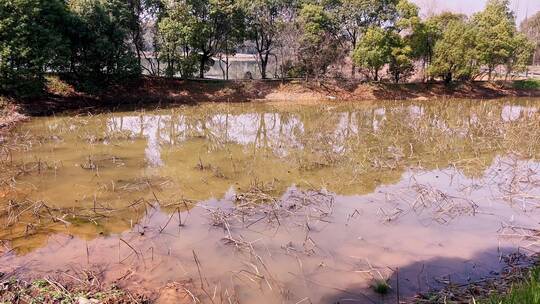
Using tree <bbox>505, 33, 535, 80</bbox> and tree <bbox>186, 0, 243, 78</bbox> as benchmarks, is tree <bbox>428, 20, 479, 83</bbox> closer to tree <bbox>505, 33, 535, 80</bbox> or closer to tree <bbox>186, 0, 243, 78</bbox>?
tree <bbox>505, 33, 535, 80</bbox>

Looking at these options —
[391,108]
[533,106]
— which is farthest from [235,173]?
[533,106]

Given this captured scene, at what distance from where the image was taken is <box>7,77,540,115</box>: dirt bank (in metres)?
24.9

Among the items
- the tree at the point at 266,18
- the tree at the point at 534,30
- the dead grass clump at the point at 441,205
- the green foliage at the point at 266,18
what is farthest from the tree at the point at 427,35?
the dead grass clump at the point at 441,205

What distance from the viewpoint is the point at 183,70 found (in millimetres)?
30094

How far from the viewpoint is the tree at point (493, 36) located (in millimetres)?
33125

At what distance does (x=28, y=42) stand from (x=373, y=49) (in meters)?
22.3

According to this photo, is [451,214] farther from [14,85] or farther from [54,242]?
[14,85]

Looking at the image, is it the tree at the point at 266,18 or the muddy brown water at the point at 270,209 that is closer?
the muddy brown water at the point at 270,209

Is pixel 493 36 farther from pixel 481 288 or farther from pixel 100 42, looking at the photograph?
pixel 481 288

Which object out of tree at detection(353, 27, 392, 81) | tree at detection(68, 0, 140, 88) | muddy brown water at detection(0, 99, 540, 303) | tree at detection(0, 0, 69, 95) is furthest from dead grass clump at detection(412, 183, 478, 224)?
tree at detection(353, 27, 392, 81)

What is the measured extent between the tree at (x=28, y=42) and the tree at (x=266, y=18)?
13.0 m

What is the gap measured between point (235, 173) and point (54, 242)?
5.34 m

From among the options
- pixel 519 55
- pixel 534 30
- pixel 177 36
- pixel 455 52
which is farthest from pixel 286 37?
pixel 534 30

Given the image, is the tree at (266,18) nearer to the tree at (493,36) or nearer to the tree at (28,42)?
the tree at (28,42)
